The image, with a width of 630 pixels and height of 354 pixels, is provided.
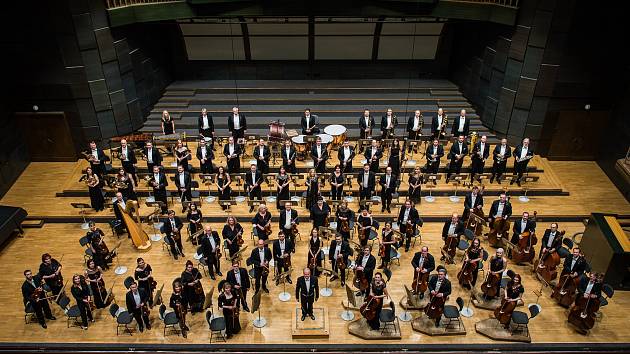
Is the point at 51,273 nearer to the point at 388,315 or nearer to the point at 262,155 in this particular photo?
the point at 262,155

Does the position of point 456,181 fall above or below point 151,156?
below

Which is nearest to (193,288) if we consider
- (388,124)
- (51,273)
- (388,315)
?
(51,273)

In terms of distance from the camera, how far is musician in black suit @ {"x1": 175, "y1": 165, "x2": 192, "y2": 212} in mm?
11188

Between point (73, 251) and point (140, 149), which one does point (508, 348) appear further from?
point (140, 149)

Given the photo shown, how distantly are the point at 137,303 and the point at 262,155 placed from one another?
15.5 feet

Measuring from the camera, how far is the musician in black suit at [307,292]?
8.52 m

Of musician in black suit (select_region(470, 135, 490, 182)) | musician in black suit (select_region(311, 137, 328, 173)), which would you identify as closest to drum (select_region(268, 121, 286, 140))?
musician in black suit (select_region(311, 137, 328, 173))

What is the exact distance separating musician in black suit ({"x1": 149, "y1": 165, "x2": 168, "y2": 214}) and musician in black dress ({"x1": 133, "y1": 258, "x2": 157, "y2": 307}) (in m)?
2.73

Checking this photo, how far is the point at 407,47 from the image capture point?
1560 centimetres

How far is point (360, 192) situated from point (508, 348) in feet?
14.6

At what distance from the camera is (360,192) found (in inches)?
452

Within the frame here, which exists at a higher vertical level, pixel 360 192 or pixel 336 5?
pixel 336 5

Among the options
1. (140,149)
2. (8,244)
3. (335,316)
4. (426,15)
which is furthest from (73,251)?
(426,15)

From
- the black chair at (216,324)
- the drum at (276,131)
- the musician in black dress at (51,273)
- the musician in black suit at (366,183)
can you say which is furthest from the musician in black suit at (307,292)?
the drum at (276,131)
